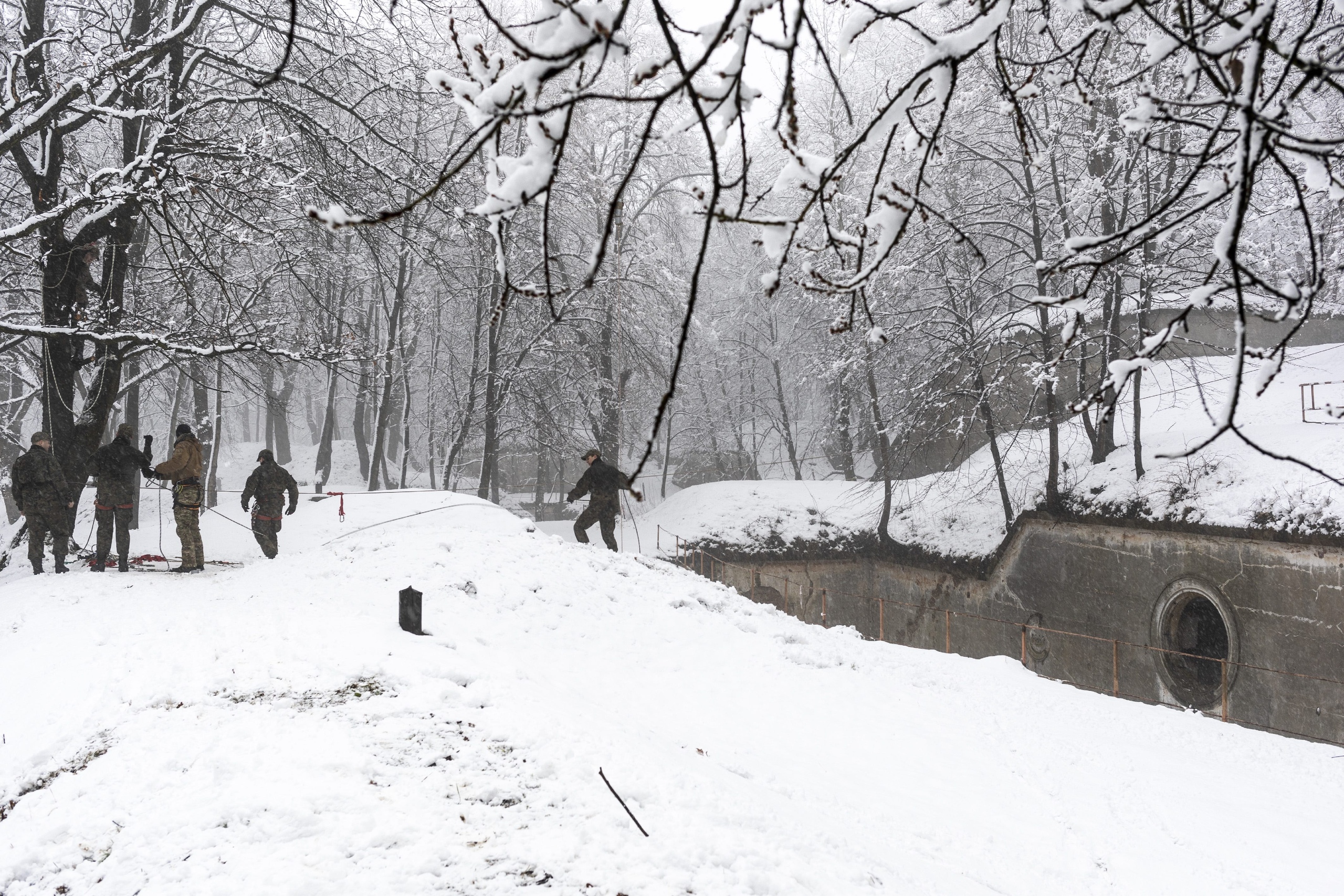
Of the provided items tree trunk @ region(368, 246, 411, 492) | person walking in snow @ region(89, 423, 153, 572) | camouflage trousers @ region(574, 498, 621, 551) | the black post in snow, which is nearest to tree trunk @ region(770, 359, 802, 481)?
tree trunk @ region(368, 246, 411, 492)

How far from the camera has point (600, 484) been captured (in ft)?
44.4

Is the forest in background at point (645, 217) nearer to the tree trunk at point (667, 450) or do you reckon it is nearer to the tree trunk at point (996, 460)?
the tree trunk at point (996, 460)

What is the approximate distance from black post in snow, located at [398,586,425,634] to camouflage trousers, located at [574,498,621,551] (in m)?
6.51

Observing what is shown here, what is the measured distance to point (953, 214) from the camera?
1488cm

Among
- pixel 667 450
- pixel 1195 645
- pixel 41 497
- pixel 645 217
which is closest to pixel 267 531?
pixel 41 497

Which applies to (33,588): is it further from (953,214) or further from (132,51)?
(953,214)

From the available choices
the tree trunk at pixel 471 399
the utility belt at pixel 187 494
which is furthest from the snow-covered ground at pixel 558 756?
the tree trunk at pixel 471 399

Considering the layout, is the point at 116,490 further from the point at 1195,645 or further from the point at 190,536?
the point at 1195,645

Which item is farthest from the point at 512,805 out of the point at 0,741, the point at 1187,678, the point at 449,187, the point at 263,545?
the point at 1187,678

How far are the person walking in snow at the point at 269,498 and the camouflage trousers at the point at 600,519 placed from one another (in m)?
4.25

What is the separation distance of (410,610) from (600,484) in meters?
6.71

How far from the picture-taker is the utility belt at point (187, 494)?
33.7 ft

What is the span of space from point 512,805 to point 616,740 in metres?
1.10

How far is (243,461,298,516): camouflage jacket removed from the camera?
11.5 m
